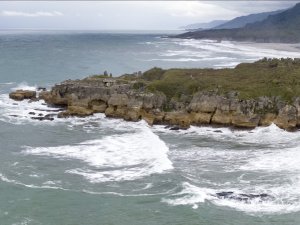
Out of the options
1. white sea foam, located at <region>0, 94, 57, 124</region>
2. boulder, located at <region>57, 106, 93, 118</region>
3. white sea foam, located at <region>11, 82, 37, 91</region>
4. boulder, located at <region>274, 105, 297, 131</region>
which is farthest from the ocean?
white sea foam, located at <region>11, 82, 37, 91</region>

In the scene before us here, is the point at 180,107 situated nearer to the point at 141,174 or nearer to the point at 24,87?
the point at 141,174

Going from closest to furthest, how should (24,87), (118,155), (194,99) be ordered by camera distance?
(118,155) → (194,99) → (24,87)

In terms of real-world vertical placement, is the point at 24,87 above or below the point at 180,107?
below

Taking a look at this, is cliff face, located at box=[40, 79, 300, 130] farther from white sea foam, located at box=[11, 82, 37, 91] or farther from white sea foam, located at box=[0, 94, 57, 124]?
white sea foam, located at box=[11, 82, 37, 91]

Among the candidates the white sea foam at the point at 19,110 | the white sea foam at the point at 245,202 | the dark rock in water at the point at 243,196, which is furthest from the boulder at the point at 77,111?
the dark rock in water at the point at 243,196

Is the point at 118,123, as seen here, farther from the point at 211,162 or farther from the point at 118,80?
the point at 211,162

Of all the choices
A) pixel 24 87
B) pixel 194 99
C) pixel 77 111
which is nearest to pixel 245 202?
pixel 194 99

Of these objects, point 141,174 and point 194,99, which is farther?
point 194,99

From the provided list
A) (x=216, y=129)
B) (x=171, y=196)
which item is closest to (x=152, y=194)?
(x=171, y=196)
